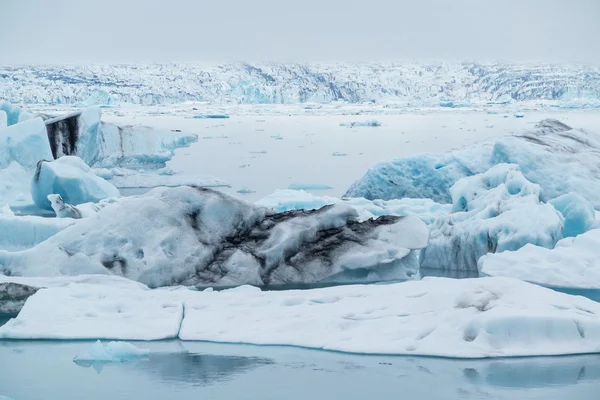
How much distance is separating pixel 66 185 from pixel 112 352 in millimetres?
6684

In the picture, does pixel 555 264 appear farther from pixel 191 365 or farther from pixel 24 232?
pixel 24 232

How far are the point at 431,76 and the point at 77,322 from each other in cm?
6224

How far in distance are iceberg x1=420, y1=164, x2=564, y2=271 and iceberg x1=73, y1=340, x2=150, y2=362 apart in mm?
3637

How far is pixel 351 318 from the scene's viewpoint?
4656 mm

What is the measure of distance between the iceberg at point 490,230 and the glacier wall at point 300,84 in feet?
142

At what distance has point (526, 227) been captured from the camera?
23.1 feet

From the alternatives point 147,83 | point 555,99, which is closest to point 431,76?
point 555,99

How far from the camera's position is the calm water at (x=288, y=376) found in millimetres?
3656

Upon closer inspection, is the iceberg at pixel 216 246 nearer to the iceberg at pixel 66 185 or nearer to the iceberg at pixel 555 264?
the iceberg at pixel 555 264

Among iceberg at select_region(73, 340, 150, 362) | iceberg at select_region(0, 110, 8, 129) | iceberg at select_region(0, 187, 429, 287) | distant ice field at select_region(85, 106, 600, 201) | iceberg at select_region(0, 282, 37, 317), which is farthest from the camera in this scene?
distant ice field at select_region(85, 106, 600, 201)

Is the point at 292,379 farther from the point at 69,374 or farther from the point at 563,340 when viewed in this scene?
the point at 563,340

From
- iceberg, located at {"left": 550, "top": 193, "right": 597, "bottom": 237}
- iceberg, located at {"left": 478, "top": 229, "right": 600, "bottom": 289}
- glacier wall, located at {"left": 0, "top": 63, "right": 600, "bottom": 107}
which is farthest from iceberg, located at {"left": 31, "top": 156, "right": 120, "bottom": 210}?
glacier wall, located at {"left": 0, "top": 63, "right": 600, "bottom": 107}

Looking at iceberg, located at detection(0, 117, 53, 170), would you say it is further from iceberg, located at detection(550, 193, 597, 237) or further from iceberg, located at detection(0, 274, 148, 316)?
iceberg, located at detection(550, 193, 597, 237)

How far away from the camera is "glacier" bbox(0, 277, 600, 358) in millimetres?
4219
